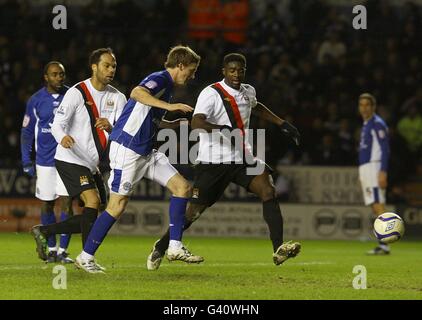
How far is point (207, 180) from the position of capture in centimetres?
1123

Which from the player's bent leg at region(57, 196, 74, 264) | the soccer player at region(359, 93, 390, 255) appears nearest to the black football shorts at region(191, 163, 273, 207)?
the player's bent leg at region(57, 196, 74, 264)

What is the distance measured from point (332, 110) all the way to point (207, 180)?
367 inches

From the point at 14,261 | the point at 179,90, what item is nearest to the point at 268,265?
the point at 14,261

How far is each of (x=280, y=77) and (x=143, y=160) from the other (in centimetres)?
1113

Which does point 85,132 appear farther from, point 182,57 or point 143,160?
point 182,57

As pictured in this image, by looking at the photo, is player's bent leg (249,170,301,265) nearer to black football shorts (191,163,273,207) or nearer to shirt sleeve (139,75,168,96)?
black football shorts (191,163,273,207)

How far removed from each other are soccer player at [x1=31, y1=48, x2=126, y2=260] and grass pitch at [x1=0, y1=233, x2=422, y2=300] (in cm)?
50

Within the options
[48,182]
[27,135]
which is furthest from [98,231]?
[27,135]

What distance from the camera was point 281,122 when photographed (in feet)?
36.8

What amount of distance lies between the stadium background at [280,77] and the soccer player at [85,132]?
7346 mm

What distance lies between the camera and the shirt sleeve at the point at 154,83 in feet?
33.1

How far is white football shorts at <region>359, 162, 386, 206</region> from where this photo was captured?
1581 centimetres

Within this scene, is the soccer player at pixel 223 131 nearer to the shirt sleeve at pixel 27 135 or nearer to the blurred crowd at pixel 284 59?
the shirt sleeve at pixel 27 135
